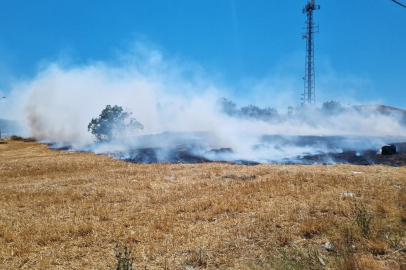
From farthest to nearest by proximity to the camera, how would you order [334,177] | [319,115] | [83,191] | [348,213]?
[319,115] → [334,177] → [83,191] → [348,213]

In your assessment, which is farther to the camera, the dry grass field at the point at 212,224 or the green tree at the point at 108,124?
the green tree at the point at 108,124

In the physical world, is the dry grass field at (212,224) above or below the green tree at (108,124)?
below

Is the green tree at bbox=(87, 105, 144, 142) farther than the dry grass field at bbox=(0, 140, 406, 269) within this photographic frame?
Yes

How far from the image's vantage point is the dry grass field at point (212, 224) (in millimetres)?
5180

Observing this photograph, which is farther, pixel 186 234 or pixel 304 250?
pixel 186 234

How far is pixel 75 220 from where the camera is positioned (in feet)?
25.6

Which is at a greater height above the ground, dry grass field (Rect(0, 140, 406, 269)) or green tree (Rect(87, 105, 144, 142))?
green tree (Rect(87, 105, 144, 142))

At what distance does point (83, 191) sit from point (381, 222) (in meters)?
11.8

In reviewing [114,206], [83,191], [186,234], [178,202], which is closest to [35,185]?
[83,191]

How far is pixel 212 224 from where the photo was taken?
7273mm

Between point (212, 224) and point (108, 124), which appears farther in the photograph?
point (108, 124)

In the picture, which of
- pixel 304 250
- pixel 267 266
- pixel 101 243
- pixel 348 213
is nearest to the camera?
pixel 267 266

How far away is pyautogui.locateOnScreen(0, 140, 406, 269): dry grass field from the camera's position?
5.18 meters

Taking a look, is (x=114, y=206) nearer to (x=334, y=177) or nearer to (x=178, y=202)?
(x=178, y=202)
